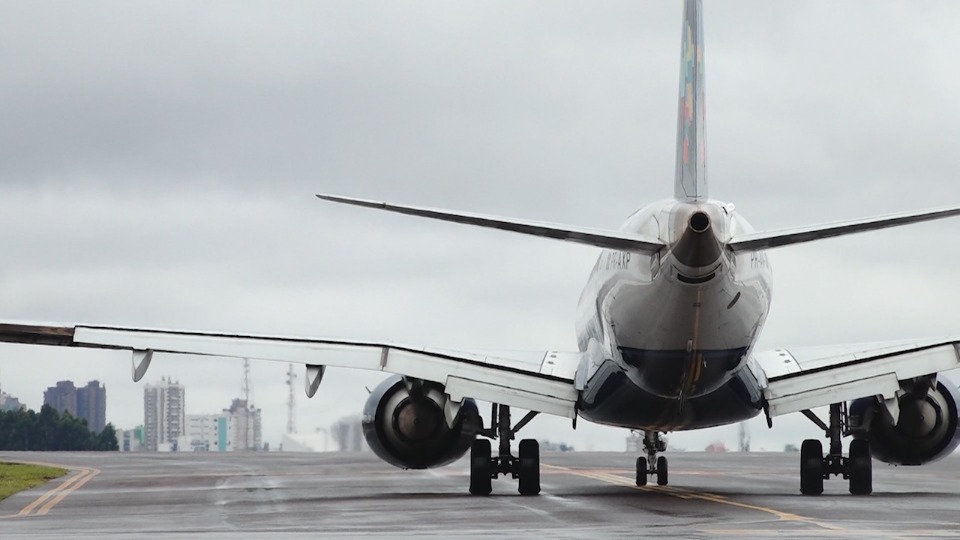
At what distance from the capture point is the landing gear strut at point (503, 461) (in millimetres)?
30141

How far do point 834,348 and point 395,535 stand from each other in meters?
13.5

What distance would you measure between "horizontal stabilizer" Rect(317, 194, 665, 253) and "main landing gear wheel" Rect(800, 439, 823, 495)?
27.4 feet

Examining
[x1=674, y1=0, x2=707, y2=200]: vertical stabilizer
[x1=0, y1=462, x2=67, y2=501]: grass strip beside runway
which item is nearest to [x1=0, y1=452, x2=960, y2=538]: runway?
[x1=0, y1=462, x2=67, y2=501]: grass strip beside runway

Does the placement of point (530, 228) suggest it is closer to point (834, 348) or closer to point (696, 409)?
point (696, 409)

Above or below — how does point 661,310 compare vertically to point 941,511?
above

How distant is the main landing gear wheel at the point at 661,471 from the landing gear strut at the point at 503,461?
4.39 meters

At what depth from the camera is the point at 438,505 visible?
87.7 feet

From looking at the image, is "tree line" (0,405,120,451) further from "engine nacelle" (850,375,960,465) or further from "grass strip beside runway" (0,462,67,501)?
"engine nacelle" (850,375,960,465)

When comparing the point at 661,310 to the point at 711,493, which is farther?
the point at 711,493

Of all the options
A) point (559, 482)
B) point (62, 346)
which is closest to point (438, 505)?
point (62, 346)

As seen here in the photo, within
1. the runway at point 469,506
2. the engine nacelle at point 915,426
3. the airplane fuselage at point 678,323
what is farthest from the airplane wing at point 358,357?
the engine nacelle at point 915,426

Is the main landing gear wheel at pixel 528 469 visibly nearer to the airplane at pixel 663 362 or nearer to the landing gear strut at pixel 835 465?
the airplane at pixel 663 362

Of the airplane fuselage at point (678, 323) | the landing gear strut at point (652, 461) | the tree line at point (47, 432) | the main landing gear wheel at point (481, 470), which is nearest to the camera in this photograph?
the airplane fuselage at point (678, 323)

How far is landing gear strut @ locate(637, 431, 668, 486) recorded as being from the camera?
33.4 meters
